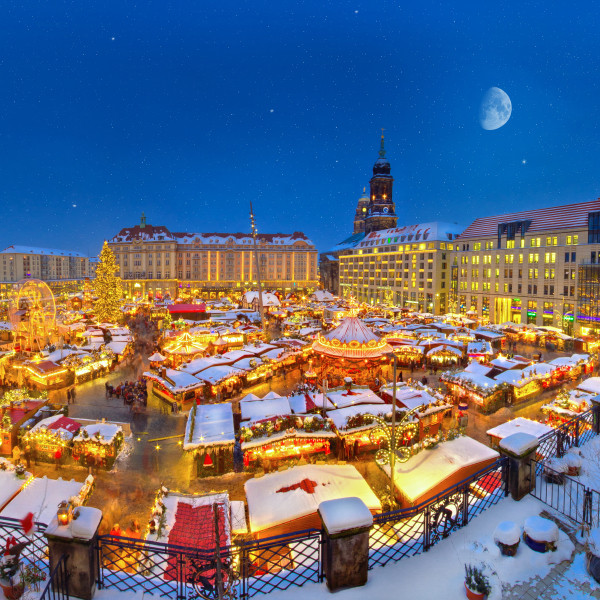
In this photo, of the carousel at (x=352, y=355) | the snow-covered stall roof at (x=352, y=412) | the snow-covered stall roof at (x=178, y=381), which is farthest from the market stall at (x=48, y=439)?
the carousel at (x=352, y=355)

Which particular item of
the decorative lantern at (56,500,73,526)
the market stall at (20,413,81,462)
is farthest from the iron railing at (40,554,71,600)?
the market stall at (20,413,81,462)

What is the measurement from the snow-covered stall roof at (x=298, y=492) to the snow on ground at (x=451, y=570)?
383 cm

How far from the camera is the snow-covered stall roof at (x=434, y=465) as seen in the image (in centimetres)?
968

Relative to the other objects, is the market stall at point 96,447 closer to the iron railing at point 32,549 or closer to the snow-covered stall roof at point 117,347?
the iron railing at point 32,549

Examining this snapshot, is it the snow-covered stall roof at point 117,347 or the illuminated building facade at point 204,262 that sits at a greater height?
the illuminated building facade at point 204,262

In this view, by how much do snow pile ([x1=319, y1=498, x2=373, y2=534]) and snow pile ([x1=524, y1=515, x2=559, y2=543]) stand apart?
2.60 meters

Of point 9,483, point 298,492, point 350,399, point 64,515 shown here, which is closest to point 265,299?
point 350,399

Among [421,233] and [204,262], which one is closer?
[421,233]

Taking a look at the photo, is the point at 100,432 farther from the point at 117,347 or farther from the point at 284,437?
the point at 117,347

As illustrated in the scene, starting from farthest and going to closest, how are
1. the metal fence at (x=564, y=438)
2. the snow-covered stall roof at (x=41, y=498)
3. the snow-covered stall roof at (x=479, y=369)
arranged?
the snow-covered stall roof at (x=479, y=369) → the snow-covered stall roof at (x=41, y=498) → the metal fence at (x=564, y=438)

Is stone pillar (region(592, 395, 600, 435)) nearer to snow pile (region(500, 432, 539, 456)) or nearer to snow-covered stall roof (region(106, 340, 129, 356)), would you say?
snow pile (region(500, 432, 539, 456))

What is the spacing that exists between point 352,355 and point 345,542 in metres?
16.7

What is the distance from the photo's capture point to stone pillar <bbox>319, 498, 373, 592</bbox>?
4.52 meters

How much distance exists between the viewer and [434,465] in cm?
1040
